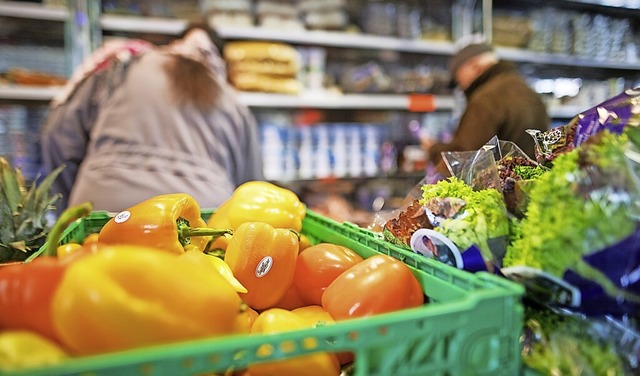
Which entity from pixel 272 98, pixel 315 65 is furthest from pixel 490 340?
pixel 315 65

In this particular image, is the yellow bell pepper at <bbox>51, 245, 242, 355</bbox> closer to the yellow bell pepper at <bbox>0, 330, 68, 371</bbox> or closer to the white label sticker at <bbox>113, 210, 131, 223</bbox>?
the yellow bell pepper at <bbox>0, 330, 68, 371</bbox>

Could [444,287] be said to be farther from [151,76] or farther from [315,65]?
[315,65]

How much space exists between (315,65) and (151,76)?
4.91ft

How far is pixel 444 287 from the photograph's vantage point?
79 cm

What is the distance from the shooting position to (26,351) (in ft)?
1.79

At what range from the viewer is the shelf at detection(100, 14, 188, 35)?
2.96 meters

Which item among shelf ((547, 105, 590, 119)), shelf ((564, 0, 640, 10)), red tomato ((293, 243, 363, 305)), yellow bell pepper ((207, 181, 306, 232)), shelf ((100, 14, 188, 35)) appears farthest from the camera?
shelf ((564, 0, 640, 10))

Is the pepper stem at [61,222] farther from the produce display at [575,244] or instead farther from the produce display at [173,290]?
the produce display at [575,244]

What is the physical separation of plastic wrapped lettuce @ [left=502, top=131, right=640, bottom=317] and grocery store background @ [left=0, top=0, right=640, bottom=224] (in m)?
2.60

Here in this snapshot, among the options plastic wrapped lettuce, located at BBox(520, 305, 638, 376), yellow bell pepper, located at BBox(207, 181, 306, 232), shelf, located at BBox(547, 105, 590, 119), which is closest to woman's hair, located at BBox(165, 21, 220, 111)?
A: yellow bell pepper, located at BBox(207, 181, 306, 232)

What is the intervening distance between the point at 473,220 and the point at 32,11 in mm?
2838

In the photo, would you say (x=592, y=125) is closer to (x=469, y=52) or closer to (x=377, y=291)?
(x=377, y=291)

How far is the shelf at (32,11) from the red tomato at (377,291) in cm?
269

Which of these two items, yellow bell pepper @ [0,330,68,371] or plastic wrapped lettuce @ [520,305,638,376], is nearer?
yellow bell pepper @ [0,330,68,371]
